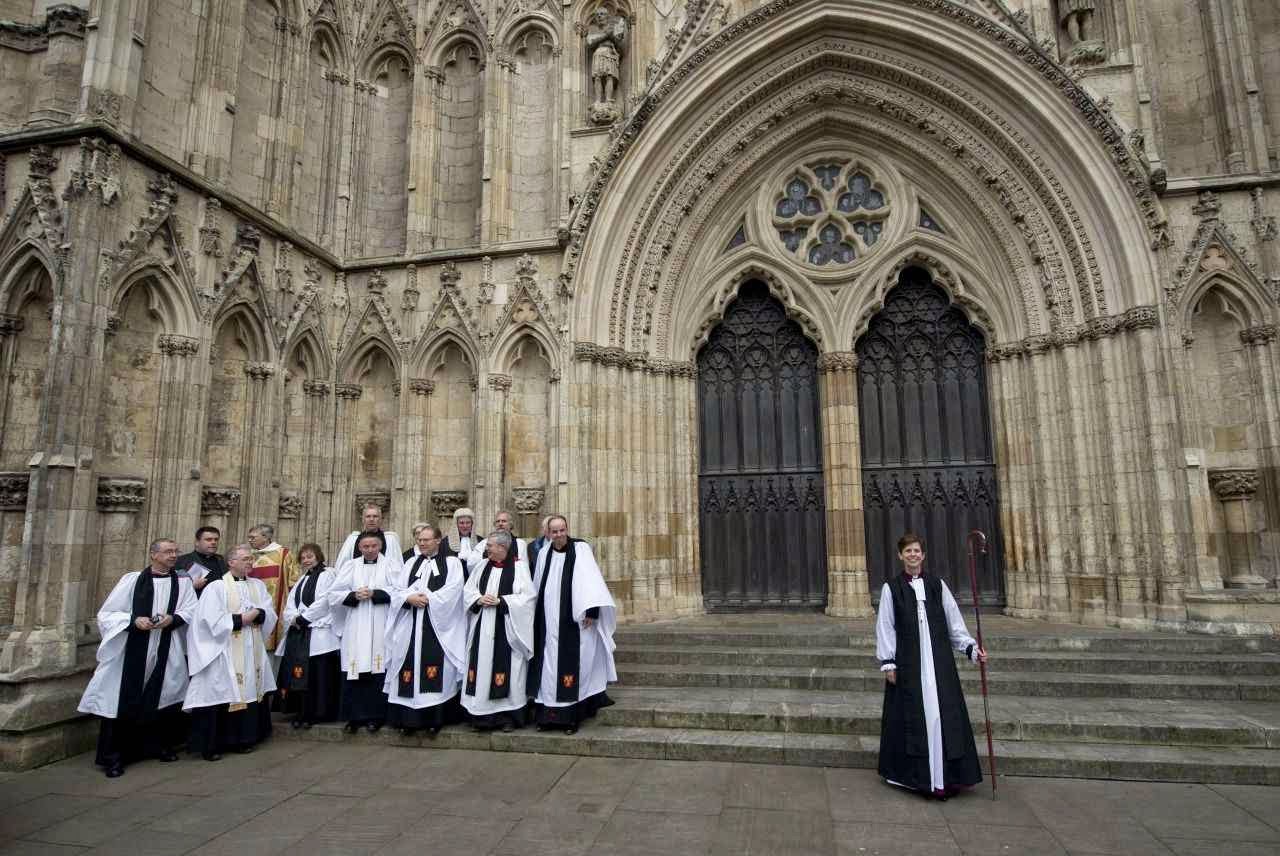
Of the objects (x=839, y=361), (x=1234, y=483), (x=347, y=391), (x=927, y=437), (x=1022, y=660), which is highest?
(x=839, y=361)

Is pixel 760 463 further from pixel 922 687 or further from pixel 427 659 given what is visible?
pixel 922 687

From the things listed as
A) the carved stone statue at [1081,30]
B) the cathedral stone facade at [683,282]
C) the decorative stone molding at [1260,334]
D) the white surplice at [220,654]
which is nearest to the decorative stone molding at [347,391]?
the cathedral stone facade at [683,282]

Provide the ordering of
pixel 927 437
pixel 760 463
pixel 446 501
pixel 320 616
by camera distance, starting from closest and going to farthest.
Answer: pixel 320 616 < pixel 446 501 < pixel 927 437 < pixel 760 463

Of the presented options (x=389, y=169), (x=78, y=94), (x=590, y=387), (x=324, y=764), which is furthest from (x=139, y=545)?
(x=389, y=169)

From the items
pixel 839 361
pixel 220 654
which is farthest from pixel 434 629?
pixel 839 361

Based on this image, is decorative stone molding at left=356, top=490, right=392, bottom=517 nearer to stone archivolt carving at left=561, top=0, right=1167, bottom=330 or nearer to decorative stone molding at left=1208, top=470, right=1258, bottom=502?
stone archivolt carving at left=561, top=0, right=1167, bottom=330

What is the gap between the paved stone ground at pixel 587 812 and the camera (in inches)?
176

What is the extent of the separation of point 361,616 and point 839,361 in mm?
7597

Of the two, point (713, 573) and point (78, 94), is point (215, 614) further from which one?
point (713, 573)

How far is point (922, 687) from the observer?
514cm

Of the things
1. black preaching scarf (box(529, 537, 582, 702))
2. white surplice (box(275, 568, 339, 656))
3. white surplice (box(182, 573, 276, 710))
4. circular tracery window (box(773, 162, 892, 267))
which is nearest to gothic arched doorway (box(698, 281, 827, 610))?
circular tracery window (box(773, 162, 892, 267))

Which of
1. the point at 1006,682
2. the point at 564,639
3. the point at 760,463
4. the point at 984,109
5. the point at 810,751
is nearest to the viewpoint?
the point at 810,751

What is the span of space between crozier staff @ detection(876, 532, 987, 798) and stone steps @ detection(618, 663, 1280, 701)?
82.5 inches

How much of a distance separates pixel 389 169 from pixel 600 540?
23.2 ft
